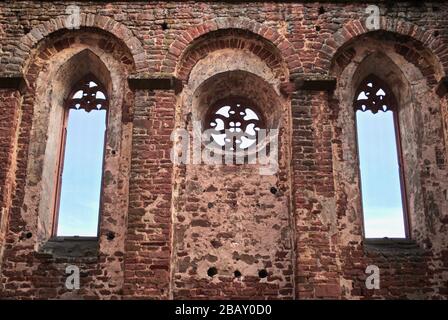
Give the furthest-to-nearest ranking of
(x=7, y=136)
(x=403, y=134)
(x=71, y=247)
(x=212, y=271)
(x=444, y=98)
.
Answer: (x=403, y=134) → (x=444, y=98) → (x=7, y=136) → (x=71, y=247) → (x=212, y=271)

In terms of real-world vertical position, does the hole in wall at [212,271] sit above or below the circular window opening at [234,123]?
below

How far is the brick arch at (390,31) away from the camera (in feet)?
31.6

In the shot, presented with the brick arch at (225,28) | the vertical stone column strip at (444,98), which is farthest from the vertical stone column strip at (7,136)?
the vertical stone column strip at (444,98)

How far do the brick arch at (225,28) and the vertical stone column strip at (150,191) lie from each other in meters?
0.37

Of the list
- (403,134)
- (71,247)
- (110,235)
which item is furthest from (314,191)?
(71,247)

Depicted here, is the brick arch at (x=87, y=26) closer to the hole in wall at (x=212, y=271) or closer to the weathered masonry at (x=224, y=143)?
the weathered masonry at (x=224, y=143)

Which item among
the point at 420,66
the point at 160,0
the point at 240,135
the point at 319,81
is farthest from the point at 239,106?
the point at 420,66

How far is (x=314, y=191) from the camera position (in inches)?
346

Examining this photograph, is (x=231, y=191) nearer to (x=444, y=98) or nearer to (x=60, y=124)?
(x=60, y=124)

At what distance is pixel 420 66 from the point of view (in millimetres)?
9812

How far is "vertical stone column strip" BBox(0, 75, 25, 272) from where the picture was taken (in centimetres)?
878

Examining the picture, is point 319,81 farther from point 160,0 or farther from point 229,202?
point 160,0

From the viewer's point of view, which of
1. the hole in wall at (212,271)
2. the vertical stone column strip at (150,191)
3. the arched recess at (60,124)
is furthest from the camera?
the arched recess at (60,124)

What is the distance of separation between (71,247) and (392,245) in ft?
15.6
